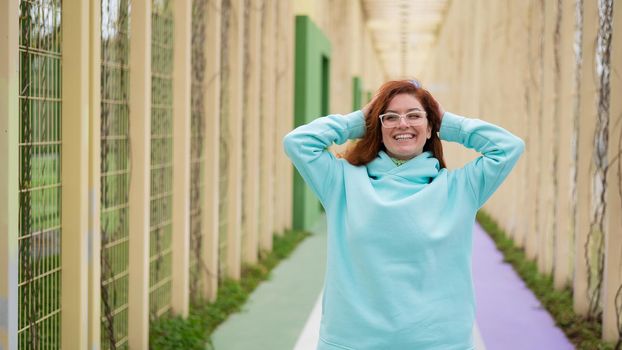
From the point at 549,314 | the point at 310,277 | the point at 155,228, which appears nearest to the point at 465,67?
the point at 310,277

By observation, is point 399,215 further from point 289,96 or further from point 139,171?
point 289,96

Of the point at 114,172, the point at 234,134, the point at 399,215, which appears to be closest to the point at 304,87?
the point at 234,134

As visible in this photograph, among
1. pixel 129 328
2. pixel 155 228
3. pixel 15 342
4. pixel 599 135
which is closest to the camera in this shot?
pixel 15 342

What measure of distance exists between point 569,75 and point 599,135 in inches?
46.3

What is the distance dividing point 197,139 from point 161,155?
726 millimetres

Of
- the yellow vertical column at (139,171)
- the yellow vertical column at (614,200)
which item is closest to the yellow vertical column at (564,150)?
the yellow vertical column at (614,200)

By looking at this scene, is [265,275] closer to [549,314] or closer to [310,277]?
[310,277]

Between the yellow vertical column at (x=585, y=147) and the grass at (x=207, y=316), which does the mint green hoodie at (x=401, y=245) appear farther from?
the yellow vertical column at (x=585, y=147)

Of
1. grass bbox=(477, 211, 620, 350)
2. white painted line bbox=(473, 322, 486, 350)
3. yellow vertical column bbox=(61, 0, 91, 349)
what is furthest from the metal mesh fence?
grass bbox=(477, 211, 620, 350)

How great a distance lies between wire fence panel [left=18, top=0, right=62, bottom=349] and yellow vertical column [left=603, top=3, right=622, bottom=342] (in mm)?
3034

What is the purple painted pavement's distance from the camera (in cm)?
488

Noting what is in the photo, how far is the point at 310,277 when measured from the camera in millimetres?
7086

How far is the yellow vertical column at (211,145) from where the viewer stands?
550 centimetres

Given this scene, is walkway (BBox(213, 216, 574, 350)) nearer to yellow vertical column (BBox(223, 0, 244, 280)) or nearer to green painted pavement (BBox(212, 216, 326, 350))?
green painted pavement (BBox(212, 216, 326, 350))
